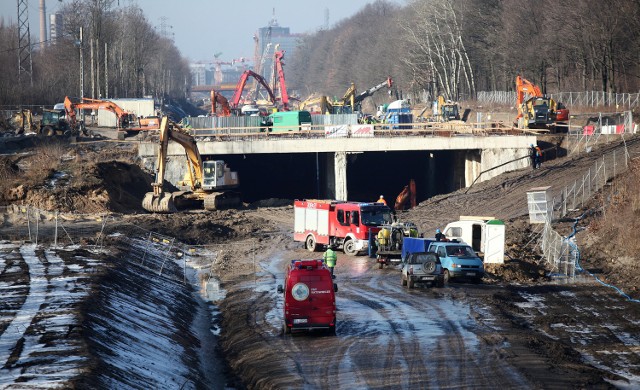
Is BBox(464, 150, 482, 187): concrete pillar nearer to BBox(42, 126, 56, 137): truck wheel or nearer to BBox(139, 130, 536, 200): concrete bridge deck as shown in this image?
BBox(139, 130, 536, 200): concrete bridge deck

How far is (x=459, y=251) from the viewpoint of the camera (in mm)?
33250

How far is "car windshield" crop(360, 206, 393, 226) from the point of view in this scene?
4012 centimetres

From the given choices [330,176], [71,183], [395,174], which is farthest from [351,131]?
[71,183]

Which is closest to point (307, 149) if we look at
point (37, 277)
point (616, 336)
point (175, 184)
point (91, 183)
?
point (175, 184)

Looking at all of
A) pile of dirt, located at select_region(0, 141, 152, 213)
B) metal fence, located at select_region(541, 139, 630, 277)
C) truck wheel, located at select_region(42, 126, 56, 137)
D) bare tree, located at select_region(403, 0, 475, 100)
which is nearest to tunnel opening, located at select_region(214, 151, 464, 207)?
pile of dirt, located at select_region(0, 141, 152, 213)

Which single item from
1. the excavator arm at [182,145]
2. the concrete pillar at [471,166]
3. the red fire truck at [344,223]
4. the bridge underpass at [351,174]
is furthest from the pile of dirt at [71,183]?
the concrete pillar at [471,166]

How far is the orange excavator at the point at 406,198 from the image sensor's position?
62.3 meters

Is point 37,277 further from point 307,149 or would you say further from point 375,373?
point 307,149

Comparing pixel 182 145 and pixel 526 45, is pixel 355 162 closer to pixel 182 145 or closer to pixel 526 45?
pixel 182 145

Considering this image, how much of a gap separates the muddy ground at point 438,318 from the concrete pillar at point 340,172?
16.0 m

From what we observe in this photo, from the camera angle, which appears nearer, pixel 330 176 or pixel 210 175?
pixel 210 175

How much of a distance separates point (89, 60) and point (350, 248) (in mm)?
103487

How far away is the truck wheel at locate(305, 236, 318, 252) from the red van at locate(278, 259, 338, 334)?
18.7m

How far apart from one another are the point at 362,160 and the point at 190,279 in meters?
40.7
